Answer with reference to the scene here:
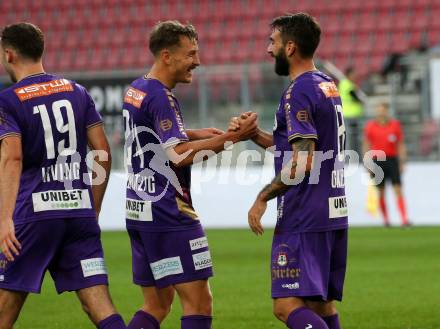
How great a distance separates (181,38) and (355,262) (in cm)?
681

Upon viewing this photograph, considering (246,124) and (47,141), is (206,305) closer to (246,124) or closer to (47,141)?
(246,124)

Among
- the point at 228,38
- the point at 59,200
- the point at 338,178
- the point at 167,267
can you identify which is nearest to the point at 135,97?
the point at 59,200

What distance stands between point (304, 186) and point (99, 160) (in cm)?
117

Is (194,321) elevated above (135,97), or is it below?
below

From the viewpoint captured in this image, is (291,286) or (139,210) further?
(139,210)

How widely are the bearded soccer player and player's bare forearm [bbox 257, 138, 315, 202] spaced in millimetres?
508

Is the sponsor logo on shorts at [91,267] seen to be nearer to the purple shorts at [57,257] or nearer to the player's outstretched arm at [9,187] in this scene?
the purple shorts at [57,257]

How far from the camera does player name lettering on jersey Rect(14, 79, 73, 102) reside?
546 centimetres

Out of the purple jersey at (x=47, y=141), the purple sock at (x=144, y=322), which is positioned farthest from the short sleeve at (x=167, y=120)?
the purple sock at (x=144, y=322)

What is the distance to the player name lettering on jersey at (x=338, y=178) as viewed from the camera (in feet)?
18.5

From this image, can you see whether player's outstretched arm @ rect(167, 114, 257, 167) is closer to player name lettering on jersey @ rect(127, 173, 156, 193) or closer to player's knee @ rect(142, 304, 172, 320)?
player name lettering on jersey @ rect(127, 173, 156, 193)

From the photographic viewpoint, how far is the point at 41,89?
18.0ft

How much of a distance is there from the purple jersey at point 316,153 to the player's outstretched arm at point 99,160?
963mm

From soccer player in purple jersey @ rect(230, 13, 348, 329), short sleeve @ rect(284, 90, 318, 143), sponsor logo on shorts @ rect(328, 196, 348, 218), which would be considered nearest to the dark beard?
soccer player in purple jersey @ rect(230, 13, 348, 329)
